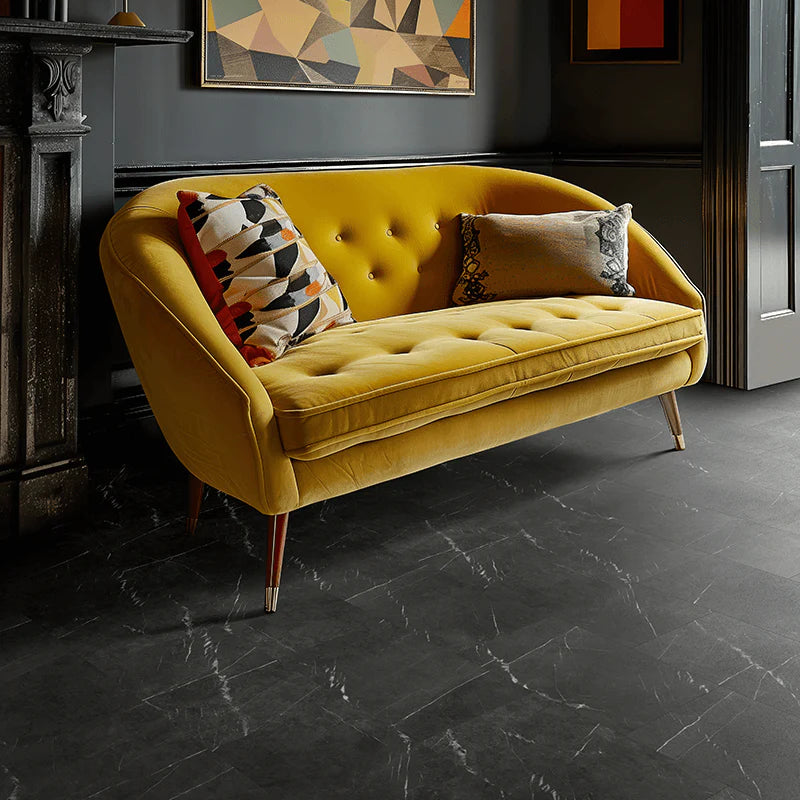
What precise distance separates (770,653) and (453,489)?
45.8 inches

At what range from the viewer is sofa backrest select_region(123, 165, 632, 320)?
10.4 ft

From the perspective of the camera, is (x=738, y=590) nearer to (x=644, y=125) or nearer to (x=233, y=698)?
(x=233, y=698)

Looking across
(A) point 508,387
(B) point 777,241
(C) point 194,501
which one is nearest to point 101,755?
(C) point 194,501

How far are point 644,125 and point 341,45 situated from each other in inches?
55.9

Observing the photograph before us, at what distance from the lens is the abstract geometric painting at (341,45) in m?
3.38

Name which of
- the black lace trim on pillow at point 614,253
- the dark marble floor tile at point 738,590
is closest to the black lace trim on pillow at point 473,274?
the black lace trim on pillow at point 614,253

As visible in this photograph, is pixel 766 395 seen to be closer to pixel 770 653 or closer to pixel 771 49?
pixel 771 49

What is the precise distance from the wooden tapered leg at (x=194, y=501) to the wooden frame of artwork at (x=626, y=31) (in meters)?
2.76

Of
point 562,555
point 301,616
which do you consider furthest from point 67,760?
point 562,555

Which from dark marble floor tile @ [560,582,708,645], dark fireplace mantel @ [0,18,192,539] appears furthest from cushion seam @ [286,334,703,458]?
dark fireplace mantel @ [0,18,192,539]

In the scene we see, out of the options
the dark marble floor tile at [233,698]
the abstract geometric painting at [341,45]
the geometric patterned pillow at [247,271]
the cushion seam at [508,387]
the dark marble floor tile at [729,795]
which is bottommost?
the dark marble floor tile at [729,795]

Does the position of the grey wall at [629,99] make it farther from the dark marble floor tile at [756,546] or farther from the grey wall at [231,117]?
the dark marble floor tile at [756,546]

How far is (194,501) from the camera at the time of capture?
8.70 ft

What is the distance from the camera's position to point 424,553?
8.39ft
